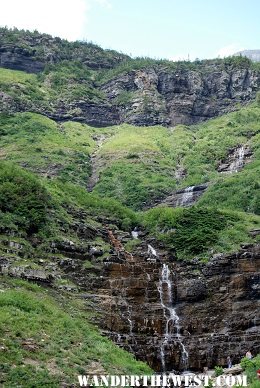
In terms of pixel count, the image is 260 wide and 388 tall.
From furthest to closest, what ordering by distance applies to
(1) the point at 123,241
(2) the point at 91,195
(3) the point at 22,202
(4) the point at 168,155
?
(4) the point at 168,155 → (2) the point at 91,195 → (1) the point at 123,241 → (3) the point at 22,202

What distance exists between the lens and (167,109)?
114 m

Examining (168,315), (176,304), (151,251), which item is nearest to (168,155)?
(151,251)

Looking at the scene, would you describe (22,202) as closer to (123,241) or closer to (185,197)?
(123,241)

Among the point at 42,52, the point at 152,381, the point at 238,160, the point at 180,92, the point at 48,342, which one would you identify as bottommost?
the point at 152,381

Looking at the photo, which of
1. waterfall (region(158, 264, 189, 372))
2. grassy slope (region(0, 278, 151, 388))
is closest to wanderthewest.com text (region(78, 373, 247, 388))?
grassy slope (region(0, 278, 151, 388))

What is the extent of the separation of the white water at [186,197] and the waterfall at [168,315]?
29.6 m

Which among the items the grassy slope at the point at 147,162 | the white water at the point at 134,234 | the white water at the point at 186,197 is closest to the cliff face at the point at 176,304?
the grassy slope at the point at 147,162

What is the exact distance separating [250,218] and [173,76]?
7313 cm

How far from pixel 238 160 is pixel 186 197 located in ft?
50.6

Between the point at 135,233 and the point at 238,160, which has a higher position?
the point at 238,160

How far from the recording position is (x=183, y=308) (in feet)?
126

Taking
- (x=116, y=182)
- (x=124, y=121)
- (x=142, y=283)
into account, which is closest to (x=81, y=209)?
(x=142, y=283)

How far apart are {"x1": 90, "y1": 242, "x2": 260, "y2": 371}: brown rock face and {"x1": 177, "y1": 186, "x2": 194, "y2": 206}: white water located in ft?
93.9

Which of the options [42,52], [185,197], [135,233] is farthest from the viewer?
[42,52]
